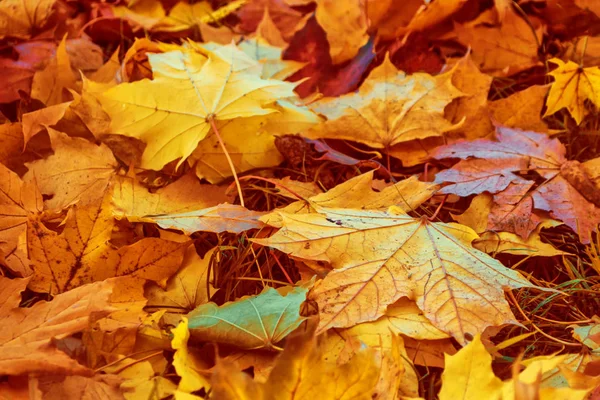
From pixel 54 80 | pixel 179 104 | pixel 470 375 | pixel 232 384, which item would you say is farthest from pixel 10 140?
pixel 470 375

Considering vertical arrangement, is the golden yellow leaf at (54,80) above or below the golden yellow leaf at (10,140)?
above

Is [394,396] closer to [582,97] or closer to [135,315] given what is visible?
[135,315]

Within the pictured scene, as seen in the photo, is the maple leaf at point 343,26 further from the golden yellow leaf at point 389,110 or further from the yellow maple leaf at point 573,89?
the yellow maple leaf at point 573,89

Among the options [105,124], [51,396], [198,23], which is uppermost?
[198,23]

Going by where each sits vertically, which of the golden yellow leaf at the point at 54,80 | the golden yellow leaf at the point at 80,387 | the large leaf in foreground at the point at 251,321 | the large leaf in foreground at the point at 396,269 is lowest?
the golden yellow leaf at the point at 80,387

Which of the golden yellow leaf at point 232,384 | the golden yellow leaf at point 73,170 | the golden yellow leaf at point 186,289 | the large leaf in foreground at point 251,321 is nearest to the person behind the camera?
the golden yellow leaf at point 232,384

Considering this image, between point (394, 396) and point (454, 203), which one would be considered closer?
point (394, 396)

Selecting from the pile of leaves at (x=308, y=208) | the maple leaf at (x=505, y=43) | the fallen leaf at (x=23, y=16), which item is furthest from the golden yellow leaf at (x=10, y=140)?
the maple leaf at (x=505, y=43)

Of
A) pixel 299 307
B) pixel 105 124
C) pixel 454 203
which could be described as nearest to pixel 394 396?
pixel 299 307
